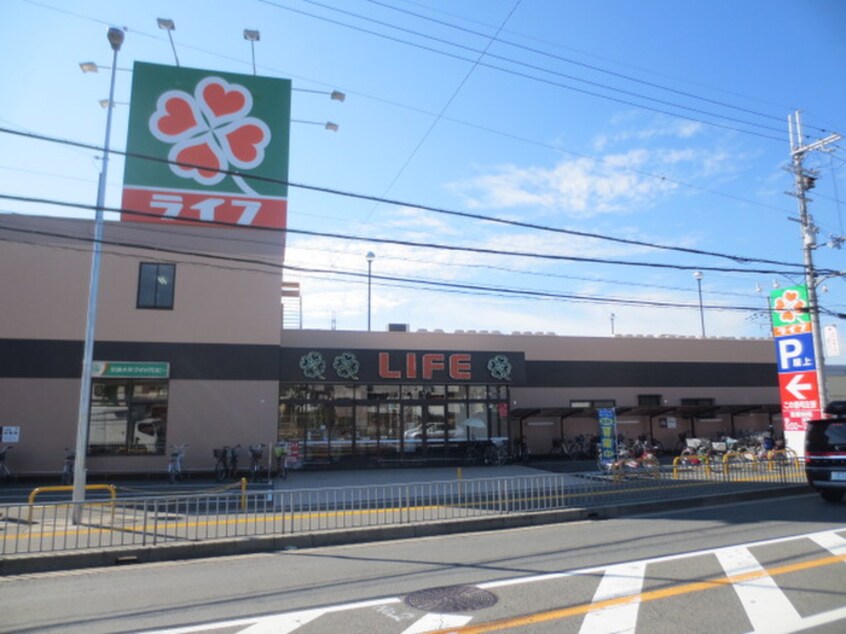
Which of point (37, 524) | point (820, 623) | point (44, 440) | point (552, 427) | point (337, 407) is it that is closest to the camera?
point (820, 623)

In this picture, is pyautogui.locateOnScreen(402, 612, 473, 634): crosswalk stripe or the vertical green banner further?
the vertical green banner

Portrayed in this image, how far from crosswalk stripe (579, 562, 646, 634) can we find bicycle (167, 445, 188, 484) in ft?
51.2

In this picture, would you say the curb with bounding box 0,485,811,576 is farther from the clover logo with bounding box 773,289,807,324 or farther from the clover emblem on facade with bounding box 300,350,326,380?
the clover emblem on facade with bounding box 300,350,326,380

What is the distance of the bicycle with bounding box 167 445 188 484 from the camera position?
18938mm

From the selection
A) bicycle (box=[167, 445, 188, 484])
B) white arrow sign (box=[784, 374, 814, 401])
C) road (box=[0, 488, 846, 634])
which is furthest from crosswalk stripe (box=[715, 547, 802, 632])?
bicycle (box=[167, 445, 188, 484])

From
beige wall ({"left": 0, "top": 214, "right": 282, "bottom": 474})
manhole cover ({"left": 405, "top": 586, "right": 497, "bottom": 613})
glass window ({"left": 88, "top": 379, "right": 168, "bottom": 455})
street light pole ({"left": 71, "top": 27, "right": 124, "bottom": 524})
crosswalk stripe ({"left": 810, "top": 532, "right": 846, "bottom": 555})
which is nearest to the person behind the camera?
manhole cover ({"left": 405, "top": 586, "right": 497, "bottom": 613})

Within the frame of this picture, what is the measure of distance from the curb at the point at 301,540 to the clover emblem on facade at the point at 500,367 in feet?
35.4

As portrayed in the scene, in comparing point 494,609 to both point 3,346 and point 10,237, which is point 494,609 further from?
point 10,237

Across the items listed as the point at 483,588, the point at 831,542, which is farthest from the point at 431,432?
the point at 483,588

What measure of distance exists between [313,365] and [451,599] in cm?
1615

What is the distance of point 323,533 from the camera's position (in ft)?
34.2

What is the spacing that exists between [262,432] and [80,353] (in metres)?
6.93

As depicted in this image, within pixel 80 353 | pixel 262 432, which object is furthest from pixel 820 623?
pixel 80 353

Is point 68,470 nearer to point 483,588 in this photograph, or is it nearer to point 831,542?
point 483,588
